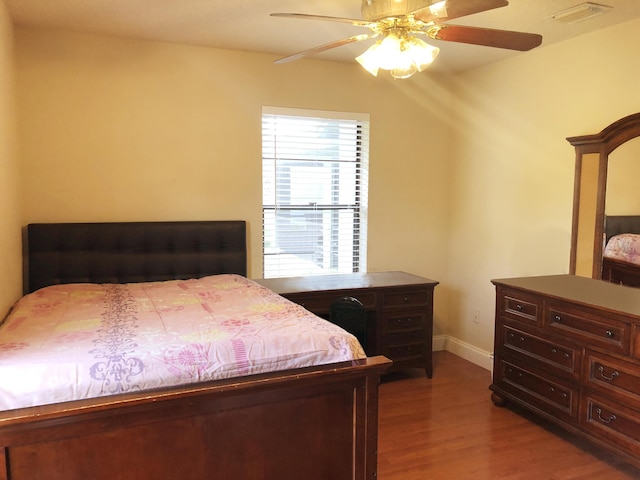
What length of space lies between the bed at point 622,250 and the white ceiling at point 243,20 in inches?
48.8

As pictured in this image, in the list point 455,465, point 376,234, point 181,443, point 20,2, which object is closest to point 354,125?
point 376,234

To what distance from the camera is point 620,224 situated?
10.2 ft

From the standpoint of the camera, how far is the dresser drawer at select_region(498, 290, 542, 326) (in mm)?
3006

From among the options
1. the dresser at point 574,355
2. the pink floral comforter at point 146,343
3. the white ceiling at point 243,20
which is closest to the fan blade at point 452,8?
the white ceiling at point 243,20

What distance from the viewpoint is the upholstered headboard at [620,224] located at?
9.89 feet

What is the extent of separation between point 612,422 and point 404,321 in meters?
1.56

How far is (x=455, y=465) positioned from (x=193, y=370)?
5.42 feet

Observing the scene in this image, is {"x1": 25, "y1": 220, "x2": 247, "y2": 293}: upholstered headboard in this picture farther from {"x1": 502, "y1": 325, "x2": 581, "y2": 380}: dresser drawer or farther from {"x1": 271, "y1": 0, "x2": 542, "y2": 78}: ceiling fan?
{"x1": 502, "y1": 325, "x2": 581, "y2": 380}: dresser drawer

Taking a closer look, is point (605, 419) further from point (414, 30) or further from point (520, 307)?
point (414, 30)

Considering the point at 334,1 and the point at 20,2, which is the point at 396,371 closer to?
the point at 334,1

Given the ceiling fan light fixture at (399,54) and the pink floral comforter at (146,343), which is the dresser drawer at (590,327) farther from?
the ceiling fan light fixture at (399,54)

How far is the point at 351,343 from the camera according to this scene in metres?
2.03

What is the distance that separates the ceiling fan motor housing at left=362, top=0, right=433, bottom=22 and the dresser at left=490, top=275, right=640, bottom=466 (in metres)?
1.78

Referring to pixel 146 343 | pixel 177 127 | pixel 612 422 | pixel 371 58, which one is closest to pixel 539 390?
pixel 612 422
